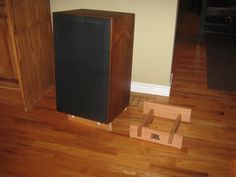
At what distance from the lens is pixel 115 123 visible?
1826mm

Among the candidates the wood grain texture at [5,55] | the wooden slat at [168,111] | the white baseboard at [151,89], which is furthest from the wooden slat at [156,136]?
the wood grain texture at [5,55]

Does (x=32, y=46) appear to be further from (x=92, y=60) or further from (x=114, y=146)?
(x=114, y=146)

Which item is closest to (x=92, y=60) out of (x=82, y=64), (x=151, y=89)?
(x=82, y=64)

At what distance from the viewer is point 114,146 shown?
159 cm

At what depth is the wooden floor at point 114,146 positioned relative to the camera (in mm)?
1405

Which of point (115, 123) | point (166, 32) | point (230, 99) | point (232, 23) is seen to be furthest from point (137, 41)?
point (232, 23)

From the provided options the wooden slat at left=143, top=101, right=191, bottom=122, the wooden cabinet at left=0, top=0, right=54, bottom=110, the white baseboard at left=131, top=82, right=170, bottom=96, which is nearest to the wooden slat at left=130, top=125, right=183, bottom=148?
the wooden slat at left=143, top=101, right=191, bottom=122

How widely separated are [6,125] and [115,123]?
2.46 ft

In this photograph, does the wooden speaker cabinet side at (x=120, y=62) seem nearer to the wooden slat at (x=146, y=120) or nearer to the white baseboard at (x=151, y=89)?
the wooden slat at (x=146, y=120)

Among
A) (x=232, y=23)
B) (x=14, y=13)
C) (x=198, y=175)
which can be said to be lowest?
(x=198, y=175)

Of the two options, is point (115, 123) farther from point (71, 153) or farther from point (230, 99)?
point (230, 99)

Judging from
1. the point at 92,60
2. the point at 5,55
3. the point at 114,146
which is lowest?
the point at 114,146

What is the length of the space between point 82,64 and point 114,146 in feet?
1.76

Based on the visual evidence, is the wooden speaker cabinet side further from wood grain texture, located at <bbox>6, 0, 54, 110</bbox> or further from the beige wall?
wood grain texture, located at <bbox>6, 0, 54, 110</bbox>
